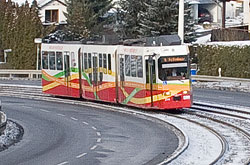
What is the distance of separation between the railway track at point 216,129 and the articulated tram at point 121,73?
1.89 feet

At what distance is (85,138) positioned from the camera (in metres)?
23.2

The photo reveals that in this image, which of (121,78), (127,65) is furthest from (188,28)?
(127,65)

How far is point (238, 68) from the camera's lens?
47688 millimetres

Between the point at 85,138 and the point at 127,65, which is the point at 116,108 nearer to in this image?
the point at 127,65

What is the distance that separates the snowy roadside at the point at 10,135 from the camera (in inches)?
868

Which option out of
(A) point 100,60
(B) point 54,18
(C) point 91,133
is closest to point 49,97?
(A) point 100,60

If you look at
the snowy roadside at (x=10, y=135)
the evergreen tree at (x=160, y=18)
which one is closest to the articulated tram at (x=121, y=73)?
the snowy roadside at (x=10, y=135)

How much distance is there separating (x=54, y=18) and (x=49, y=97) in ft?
151

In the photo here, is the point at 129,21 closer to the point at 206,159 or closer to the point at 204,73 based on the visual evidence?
the point at 204,73

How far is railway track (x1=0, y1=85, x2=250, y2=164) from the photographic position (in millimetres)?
18859

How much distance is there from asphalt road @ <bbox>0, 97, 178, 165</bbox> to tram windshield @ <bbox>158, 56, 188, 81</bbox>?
209cm

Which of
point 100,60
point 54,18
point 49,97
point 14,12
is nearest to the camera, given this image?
point 100,60

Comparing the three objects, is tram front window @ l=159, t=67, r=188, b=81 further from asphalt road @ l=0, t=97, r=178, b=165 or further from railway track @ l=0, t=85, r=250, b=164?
asphalt road @ l=0, t=97, r=178, b=165

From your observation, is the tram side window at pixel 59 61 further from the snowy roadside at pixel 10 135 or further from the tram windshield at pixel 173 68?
the snowy roadside at pixel 10 135
